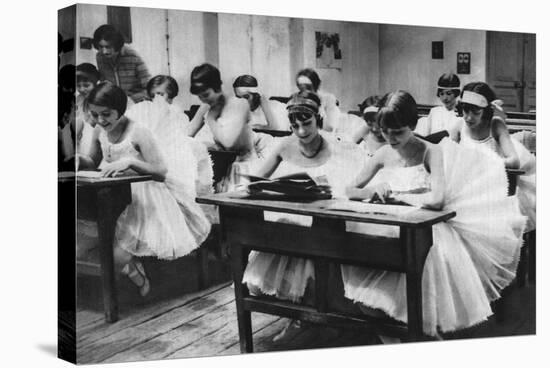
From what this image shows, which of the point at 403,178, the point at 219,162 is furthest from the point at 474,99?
the point at 219,162

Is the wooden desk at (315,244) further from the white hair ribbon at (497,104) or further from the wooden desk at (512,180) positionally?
the white hair ribbon at (497,104)

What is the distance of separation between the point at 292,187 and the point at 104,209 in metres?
1.21

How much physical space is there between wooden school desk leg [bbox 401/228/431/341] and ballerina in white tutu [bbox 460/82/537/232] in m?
0.89

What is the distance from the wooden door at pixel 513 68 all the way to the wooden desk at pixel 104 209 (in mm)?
2674

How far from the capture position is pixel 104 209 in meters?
5.62

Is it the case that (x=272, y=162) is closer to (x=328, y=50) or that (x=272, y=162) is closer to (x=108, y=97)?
(x=328, y=50)

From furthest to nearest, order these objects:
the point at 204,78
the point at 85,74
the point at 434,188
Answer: the point at 434,188, the point at 204,78, the point at 85,74

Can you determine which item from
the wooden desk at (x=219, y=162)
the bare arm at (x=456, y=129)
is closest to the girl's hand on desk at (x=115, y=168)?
the wooden desk at (x=219, y=162)

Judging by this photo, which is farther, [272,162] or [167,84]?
[272,162]

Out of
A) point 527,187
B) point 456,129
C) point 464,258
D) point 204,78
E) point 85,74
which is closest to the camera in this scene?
point 85,74

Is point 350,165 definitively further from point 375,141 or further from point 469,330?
point 469,330

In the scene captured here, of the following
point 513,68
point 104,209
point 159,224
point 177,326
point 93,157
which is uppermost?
point 513,68

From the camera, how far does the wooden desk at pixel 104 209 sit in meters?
5.53

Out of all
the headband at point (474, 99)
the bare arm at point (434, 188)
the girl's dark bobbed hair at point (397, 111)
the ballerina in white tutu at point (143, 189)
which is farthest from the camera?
the headband at point (474, 99)
